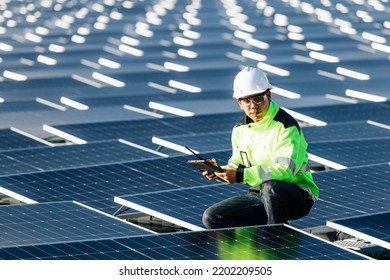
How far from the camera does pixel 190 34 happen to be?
6144 cm

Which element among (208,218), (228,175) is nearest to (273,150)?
(228,175)

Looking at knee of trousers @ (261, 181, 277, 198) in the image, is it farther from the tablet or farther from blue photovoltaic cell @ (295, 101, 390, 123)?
blue photovoltaic cell @ (295, 101, 390, 123)

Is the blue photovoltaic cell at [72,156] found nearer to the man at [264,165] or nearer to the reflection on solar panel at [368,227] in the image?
the man at [264,165]

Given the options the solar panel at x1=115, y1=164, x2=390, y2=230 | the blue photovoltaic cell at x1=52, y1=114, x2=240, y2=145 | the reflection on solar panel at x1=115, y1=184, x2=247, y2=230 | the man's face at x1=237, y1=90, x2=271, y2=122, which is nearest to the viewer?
the man's face at x1=237, y1=90, x2=271, y2=122

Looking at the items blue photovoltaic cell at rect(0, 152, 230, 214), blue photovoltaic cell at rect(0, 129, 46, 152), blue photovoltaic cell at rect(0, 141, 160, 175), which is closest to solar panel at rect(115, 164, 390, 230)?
blue photovoltaic cell at rect(0, 152, 230, 214)

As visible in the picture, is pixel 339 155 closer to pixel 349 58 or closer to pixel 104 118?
pixel 104 118

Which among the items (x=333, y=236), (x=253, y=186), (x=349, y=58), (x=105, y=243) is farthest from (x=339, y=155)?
(x=349, y=58)

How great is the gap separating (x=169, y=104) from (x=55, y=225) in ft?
66.8

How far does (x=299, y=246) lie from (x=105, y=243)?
2185 mm

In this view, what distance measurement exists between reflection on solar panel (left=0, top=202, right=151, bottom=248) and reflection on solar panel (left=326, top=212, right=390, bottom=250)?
241cm

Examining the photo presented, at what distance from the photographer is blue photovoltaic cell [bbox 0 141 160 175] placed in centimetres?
2314

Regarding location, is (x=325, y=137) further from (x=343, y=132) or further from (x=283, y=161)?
(x=283, y=161)

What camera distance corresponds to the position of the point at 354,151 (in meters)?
23.8

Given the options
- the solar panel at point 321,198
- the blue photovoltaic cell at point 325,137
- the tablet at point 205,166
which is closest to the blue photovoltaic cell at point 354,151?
the blue photovoltaic cell at point 325,137
